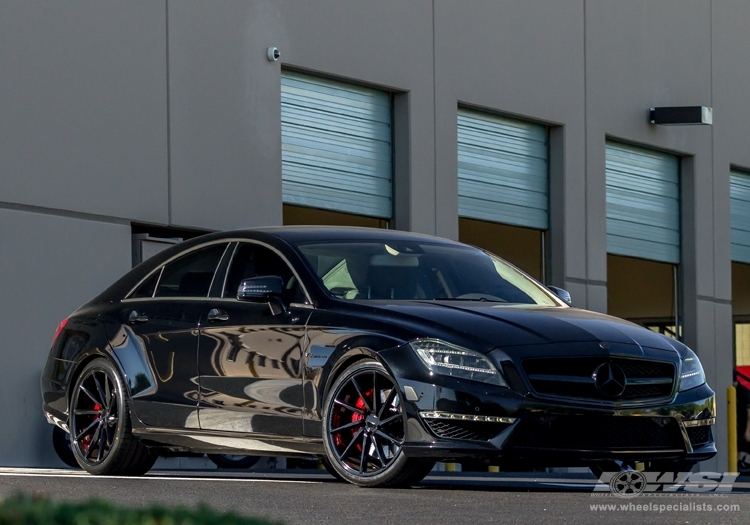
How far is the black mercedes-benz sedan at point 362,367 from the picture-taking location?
749 centimetres

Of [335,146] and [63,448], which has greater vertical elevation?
[335,146]

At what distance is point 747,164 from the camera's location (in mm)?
26141

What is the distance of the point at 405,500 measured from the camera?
6984 mm

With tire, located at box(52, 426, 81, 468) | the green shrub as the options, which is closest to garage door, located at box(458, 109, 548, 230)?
tire, located at box(52, 426, 81, 468)

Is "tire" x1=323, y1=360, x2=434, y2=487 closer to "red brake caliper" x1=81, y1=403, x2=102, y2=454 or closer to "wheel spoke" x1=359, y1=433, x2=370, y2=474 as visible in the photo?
"wheel spoke" x1=359, y1=433, x2=370, y2=474

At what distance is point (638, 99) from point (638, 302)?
1332 centimetres

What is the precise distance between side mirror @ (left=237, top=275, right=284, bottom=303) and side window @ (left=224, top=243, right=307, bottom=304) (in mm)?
214

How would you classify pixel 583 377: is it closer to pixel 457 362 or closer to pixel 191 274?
pixel 457 362

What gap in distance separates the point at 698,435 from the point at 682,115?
15.5 metres

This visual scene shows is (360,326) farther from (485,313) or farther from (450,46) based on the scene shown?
(450,46)

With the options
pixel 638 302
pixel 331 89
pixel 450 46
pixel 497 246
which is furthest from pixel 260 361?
pixel 638 302

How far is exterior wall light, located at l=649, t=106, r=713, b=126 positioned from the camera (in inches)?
901

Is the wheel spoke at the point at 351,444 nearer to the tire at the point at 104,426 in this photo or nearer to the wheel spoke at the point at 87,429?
the tire at the point at 104,426

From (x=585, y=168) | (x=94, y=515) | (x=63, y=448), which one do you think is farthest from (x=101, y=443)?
(x=585, y=168)
